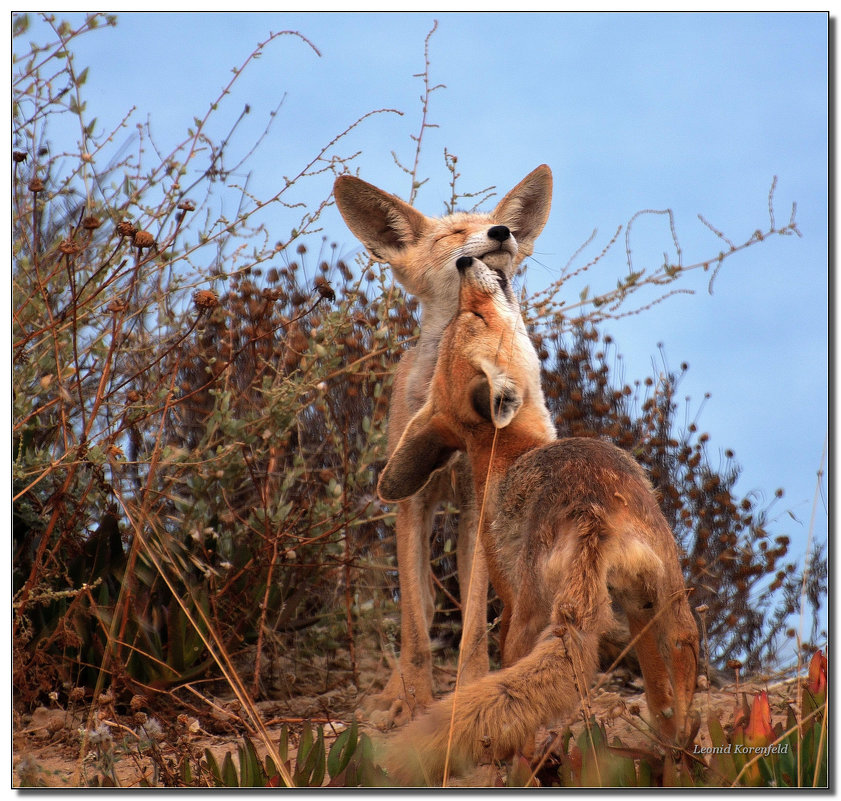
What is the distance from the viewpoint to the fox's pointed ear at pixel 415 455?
350 cm

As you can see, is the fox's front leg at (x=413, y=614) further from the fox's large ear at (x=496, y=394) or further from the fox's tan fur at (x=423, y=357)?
the fox's large ear at (x=496, y=394)

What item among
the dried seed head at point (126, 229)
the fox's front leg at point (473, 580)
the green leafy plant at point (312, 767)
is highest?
the dried seed head at point (126, 229)

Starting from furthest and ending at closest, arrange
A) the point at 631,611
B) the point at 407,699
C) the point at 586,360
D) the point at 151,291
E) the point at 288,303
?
the point at 288,303 → the point at 586,360 → the point at 151,291 → the point at 407,699 → the point at 631,611

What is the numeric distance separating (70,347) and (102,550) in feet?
4.07

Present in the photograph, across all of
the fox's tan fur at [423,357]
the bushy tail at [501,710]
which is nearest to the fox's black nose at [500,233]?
the fox's tan fur at [423,357]

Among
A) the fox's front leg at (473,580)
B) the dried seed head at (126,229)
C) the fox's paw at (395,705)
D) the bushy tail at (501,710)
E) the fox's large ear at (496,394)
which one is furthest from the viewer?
the fox's paw at (395,705)

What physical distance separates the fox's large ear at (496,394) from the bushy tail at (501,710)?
2.42ft

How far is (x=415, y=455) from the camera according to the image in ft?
11.5

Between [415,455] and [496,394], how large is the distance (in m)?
0.50

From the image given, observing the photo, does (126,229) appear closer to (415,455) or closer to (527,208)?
(415,455)

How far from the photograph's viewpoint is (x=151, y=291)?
648 centimetres

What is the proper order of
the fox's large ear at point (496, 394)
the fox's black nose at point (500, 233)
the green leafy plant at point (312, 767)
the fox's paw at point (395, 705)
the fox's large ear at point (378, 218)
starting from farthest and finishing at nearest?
1. the fox's large ear at point (378, 218)
2. the fox's paw at point (395, 705)
3. the fox's black nose at point (500, 233)
4. the green leafy plant at point (312, 767)
5. the fox's large ear at point (496, 394)

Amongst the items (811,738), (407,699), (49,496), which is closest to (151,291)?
(49,496)

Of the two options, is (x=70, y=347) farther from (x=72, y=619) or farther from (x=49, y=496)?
(x=72, y=619)
